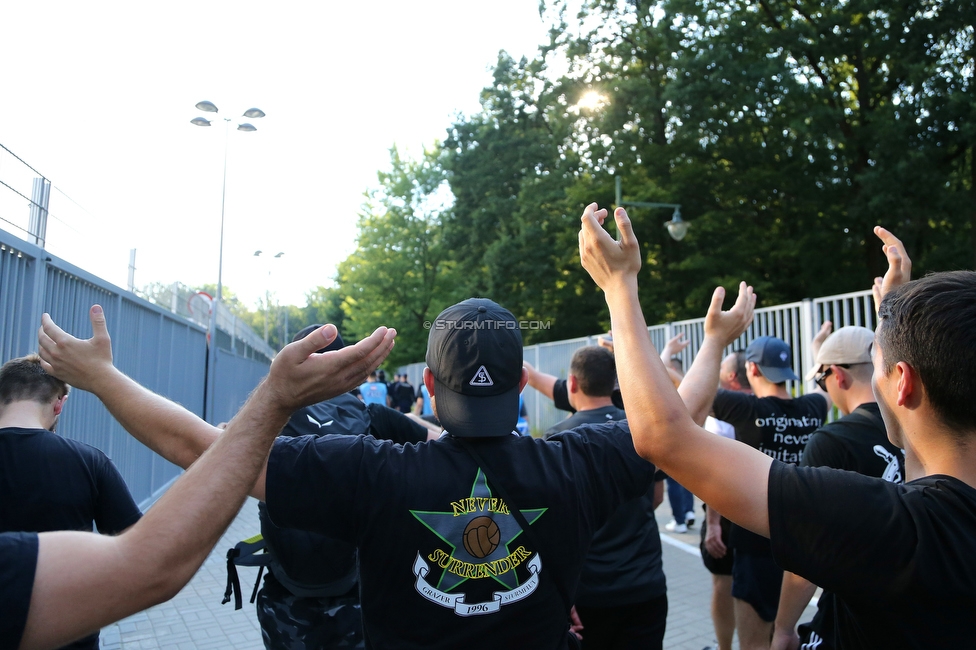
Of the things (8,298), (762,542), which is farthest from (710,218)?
(8,298)

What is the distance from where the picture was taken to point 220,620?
5.64 m

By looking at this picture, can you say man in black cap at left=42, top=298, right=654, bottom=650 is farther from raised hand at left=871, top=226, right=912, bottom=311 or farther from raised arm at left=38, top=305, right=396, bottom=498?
raised hand at left=871, top=226, right=912, bottom=311

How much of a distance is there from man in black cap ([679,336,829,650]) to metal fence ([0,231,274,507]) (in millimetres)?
4558

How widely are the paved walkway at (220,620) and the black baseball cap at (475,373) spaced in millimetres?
3786

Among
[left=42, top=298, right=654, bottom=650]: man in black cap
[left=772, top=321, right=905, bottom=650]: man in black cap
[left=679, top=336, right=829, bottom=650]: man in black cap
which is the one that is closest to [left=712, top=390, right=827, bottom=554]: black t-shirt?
[left=679, top=336, right=829, bottom=650]: man in black cap

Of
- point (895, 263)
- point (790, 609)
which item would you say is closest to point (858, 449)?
point (790, 609)

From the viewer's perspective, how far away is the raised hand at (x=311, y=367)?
145 cm

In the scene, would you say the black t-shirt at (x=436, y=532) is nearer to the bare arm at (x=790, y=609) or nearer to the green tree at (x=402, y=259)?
the bare arm at (x=790, y=609)

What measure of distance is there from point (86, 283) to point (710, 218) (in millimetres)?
19845

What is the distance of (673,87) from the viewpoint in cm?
2088

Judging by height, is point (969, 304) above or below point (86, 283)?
below

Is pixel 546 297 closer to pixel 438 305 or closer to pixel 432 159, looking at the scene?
pixel 438 305

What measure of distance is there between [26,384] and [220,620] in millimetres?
3496

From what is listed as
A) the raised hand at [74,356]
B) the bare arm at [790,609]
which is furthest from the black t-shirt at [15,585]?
the bare arm at [790,609]
